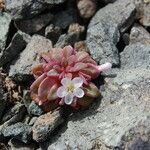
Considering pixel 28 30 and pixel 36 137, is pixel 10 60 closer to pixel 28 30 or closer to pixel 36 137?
pixel 28 30

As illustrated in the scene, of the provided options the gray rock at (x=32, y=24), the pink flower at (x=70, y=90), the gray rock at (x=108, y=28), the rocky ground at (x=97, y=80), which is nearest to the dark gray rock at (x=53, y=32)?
the rocky ground at (x=97, y=80)

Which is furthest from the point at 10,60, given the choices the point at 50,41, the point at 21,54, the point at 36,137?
the point at 36,137

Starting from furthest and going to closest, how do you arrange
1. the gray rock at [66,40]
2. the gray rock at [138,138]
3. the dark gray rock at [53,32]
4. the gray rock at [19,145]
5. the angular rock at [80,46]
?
1. the dark gray rock at [53,32]
2. the angular rock at [80,46]
3. the gray rock at [66,40]
4. the gray rock at [19,145]
5. the gray rock at [138,138]

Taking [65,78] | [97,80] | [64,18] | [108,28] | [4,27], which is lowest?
[97,80]

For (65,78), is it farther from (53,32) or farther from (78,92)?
(53,32)

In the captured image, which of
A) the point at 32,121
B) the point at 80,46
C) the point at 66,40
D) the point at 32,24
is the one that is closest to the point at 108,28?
the point at 80,46

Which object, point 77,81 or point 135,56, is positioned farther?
point 135,56

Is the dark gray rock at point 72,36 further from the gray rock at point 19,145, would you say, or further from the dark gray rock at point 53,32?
the gray rock at point 19,145
